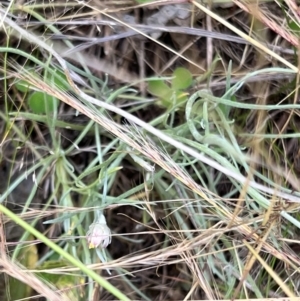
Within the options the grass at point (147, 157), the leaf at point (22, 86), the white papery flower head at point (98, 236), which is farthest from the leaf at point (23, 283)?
the leaf at point (22, 86)

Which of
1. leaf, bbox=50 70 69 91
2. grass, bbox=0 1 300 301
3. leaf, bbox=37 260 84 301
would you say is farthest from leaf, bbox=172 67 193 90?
leaf, bbox=37 260 84 301

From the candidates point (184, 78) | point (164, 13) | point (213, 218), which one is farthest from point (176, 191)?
point (164, 13)

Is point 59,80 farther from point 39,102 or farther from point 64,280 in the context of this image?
point 64,280

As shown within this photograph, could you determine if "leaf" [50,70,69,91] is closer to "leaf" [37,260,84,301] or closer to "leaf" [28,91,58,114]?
"leaf" [28,91,58,114]

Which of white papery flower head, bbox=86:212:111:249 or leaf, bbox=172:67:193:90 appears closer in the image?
white papery flower head, bbox=86:212:111:249

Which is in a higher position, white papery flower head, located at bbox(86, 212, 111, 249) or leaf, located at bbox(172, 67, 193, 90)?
leaf, located at bbox(172, 67, 193, 90)

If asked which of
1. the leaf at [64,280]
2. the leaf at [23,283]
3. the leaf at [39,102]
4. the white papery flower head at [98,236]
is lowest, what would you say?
the leaf at [23,283]

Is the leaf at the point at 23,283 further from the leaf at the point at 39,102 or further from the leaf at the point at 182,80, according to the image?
the leaf at the point at 182,80

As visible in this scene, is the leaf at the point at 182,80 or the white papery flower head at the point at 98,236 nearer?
the white papery flower head at the point at 98,236

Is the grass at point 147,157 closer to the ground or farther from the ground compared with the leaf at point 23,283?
farther from the ground
